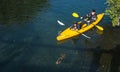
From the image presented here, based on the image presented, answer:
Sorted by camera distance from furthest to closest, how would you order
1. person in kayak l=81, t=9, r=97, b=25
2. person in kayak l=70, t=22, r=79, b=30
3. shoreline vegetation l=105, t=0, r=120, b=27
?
person in kayak l=81, t=9, r=97, b=25
person in kayak l=70, t=22, r=79, b=30
shoreline vegetation l=105, t=0, r=120, b=27

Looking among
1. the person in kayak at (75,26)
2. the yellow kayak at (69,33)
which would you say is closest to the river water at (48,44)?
the yellow kayak at (69,33)

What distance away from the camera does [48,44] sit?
31.0 m

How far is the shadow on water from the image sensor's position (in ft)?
125

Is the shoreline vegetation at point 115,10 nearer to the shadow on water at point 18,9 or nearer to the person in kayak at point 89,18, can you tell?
the person in kayak at point 89,18

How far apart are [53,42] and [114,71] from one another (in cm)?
841

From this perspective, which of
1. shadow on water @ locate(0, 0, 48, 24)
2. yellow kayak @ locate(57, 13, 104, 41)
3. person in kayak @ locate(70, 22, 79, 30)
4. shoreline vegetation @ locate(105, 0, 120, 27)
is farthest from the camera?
shadow on water @ locate(0, 0, 48, 24)

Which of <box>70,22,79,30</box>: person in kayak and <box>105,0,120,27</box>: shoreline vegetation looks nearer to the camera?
<box>105,0,120,27</box>: shoreline vegetation

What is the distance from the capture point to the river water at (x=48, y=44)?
88.6 feet

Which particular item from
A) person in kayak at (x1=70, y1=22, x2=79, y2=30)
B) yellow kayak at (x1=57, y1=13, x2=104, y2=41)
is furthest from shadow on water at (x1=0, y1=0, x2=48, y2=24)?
person in kayak at (x1=70, y1=22, x2=79, y2=30)

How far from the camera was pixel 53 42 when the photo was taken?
3152 centimetres

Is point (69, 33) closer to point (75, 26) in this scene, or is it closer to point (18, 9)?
point (75, 26)

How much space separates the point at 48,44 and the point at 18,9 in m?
12.7

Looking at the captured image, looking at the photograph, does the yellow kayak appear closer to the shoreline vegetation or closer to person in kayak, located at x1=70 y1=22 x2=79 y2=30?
person in kayak, located at x1=70 y1=22 x2=79 y2=30

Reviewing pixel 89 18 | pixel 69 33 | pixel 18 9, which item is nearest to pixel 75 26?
pixel 69 33
